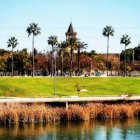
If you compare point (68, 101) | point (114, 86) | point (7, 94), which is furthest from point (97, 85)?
point (68, 101)

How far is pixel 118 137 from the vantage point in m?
69.6

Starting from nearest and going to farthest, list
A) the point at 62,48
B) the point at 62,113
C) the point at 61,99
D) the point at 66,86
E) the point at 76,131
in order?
1. the point at 76,131
2. the point at 62,113
3. the point at 61,99
4. the point at 66,86
5. the point at 62,48

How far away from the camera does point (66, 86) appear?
127125 millimetres

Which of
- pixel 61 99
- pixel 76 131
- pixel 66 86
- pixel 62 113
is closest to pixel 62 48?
pixel 66 86

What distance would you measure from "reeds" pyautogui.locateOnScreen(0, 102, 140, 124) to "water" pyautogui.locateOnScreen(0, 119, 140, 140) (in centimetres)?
220

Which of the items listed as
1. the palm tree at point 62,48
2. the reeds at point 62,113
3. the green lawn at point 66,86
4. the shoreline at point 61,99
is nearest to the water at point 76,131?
the reeds at point 62,113

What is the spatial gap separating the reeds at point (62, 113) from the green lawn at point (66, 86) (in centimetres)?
2650

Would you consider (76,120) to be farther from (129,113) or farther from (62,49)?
(62,49)

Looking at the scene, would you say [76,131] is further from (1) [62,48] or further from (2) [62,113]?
(1) [62,48]

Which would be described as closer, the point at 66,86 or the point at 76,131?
the point at 76,131

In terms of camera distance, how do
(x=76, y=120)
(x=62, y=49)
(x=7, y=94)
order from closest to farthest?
(x=76, y=120) → (x=7, y=94) → (x=62, y=49)

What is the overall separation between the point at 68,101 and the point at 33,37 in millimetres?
69924

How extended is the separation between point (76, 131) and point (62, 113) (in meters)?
8.45

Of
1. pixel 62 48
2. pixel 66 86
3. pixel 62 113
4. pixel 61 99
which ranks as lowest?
pixel 62 113
